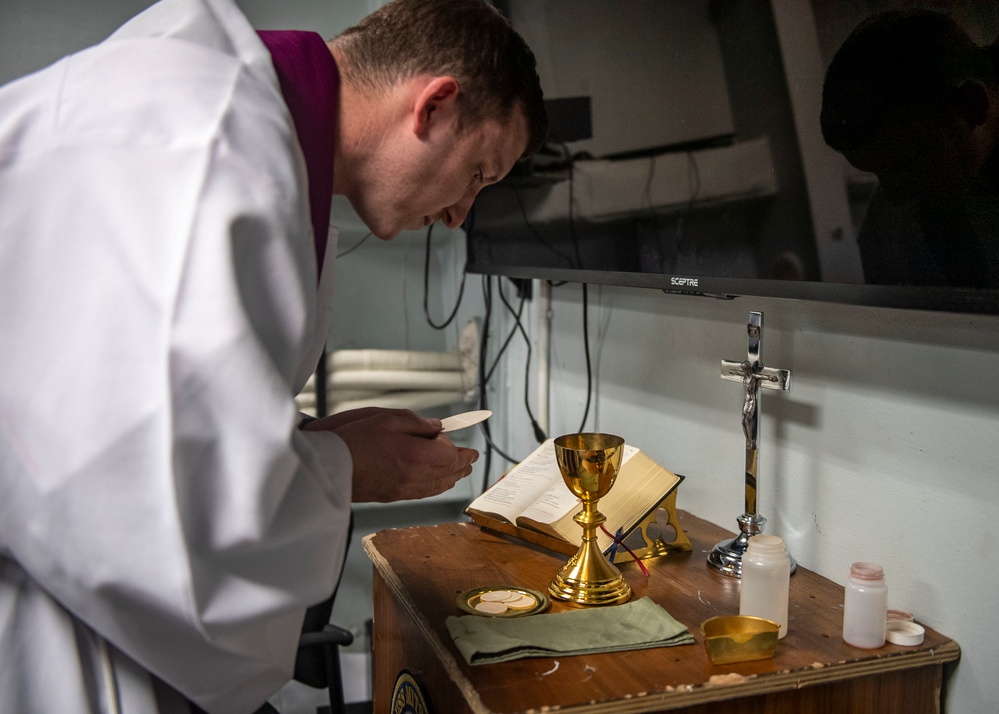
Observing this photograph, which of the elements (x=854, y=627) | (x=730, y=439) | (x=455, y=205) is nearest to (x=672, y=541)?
(x=730, y=439)

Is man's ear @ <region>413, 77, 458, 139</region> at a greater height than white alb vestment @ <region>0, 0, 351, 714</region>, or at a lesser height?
greater

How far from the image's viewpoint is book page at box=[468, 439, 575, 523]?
1.41 m

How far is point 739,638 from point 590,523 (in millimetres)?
268

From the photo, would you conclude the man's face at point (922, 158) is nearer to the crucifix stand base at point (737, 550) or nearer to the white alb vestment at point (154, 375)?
the crucifix stand base at point (737, 550)

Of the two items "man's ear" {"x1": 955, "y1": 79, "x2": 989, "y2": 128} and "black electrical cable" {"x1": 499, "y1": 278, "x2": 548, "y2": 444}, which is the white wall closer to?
"man's ear" {"x1": 955, "y1": 79, "x2": 989, "y2": 128}

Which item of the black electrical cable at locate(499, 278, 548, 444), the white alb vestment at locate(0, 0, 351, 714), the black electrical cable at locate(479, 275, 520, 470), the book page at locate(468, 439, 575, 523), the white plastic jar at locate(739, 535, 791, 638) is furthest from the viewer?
the black electrical cable at locate(479, 275, 520, 470)

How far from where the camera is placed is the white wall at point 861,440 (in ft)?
3.40

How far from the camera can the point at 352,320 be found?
8.80 ft

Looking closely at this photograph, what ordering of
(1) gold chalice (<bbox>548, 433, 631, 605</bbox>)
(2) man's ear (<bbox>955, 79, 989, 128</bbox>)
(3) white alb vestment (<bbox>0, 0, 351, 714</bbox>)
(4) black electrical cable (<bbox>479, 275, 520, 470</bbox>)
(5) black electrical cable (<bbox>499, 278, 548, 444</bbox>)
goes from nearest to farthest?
(3) white alb vestment (<bbox>0, 0, 351, 714</bbox>) < (2) man's ear (<bbox>955, 79, 989, 128</bbox>) < (1) gold chalice (<bbox>548, 433, 631, 605</bbox>) < (5) black electrical cable (<bbox>499, 278, 548, 444</bbox>) < (4) black electrical cable (<bbox>479, 275, 520, 470</bbox>)

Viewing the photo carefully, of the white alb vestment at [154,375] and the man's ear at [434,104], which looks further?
the man's ear at [434,104]

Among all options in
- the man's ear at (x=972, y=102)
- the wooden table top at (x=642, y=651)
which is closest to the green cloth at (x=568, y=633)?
the wooden table top at (x=642, y=651)

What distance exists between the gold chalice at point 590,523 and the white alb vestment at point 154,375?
40 centimetres

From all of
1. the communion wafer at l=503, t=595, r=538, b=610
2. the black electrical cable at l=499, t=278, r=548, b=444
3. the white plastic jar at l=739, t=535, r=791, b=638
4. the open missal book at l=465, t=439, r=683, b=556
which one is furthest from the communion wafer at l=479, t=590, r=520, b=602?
the black electrical cable at l=499, t=278, r=548, b=444

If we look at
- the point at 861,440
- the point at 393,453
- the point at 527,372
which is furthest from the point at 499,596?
the point at 527,372
